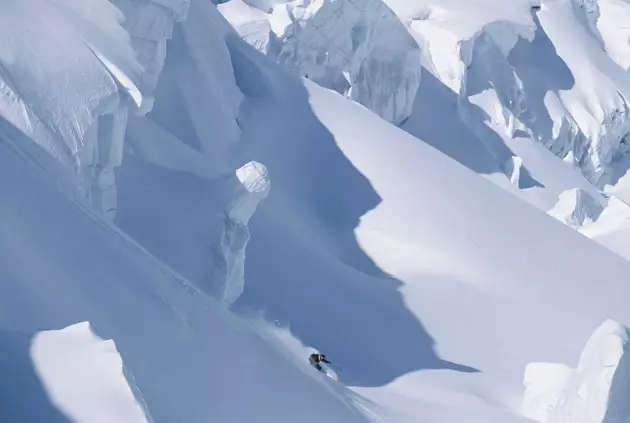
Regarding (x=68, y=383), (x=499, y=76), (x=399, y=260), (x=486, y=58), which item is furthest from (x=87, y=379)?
(x=499, y=76)

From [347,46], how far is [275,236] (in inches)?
348

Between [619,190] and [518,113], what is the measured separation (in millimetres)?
4449

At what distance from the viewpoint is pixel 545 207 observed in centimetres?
2492

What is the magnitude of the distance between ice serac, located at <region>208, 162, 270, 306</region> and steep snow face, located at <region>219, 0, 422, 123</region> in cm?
940

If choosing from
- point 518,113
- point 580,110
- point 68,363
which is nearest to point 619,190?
point 580,110

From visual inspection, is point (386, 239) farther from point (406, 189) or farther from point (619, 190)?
point (619, 190)

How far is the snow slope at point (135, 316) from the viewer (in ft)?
25.5

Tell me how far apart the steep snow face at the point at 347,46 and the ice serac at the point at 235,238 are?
9401 mm

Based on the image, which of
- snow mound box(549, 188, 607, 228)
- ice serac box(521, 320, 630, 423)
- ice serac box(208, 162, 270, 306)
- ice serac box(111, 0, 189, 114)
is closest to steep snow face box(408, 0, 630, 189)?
snow mound box(549, 188, 607, 228)

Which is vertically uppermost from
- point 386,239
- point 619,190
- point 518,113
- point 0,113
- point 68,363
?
point 68,363

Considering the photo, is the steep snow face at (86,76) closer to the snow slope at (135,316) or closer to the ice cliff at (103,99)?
the ice cliff at (103,99)

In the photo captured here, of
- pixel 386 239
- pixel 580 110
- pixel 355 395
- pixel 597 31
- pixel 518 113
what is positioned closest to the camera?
pixel 355 395

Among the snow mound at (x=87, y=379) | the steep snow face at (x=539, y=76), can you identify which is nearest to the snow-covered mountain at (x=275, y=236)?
the snow mound at (x=87, y=379)

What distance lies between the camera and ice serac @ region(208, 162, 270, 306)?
1352cm
